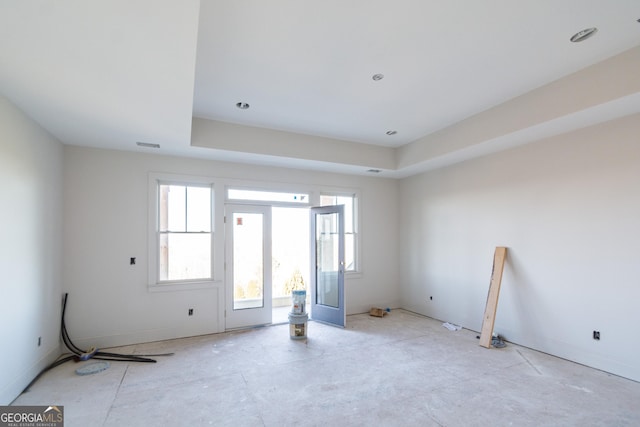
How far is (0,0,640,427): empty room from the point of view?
2.50 m

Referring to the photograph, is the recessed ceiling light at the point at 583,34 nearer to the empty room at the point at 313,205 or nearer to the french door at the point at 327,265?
the empty room at the point at 313,205

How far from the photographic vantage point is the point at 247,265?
212 inches

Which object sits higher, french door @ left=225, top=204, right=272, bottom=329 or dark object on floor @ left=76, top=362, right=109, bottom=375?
french door @ left=225, top=204, right=272, bottom=329

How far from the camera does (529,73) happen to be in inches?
130

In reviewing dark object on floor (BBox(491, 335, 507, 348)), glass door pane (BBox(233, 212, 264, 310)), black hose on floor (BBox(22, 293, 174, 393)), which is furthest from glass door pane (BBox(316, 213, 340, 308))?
black hose on floor (BBox(22, 293, 174, 393))

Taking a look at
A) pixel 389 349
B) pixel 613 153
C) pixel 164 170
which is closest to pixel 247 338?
pixel 389 349

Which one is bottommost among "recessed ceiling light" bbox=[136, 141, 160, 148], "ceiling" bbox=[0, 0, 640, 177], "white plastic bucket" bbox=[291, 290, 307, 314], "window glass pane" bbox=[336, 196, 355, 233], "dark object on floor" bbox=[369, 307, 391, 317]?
"dark object on floor" bbox=[369, 307, 391, 317]

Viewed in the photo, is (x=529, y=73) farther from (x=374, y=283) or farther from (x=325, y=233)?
(x=374, y=283)

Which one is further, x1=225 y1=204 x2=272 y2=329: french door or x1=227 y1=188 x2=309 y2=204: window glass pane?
x1=227 y1=188 x2=309 y2=204: window glass pane

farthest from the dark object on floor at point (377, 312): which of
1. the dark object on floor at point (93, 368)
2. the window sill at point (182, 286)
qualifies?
the dark object on floor at point (93, 368)

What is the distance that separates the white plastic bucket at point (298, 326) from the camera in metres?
4.73

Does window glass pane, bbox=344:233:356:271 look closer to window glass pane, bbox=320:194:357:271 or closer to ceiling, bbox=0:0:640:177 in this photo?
window glass pane, bbox=320:194:357:271

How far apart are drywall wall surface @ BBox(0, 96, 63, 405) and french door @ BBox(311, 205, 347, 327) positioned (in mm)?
3748

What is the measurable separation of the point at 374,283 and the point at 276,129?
11.9ft
